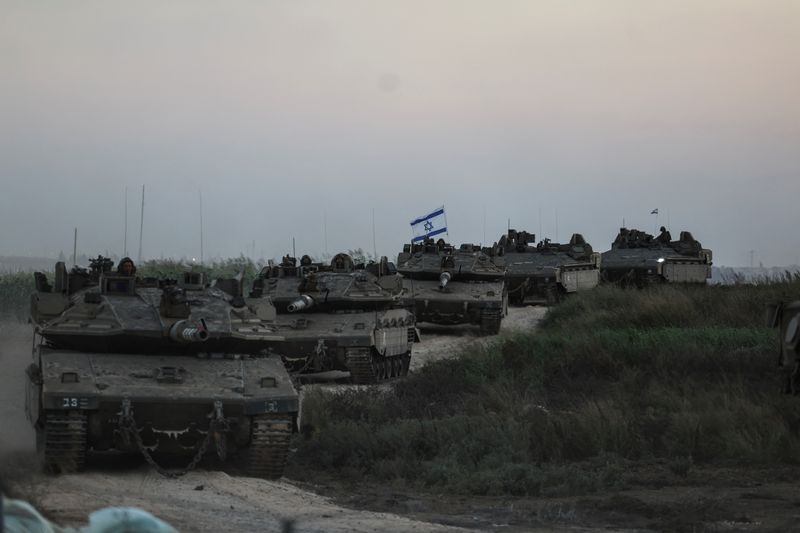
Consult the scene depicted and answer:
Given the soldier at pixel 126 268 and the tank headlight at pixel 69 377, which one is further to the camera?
the soldier at pixel 126 268

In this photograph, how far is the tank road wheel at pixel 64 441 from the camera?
39.4 ft

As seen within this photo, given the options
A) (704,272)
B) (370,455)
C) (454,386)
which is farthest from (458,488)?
(704,272)

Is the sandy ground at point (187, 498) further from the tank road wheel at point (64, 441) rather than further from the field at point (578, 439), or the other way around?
the field at point (578, 439)

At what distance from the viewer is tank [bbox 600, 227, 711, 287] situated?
128 ft

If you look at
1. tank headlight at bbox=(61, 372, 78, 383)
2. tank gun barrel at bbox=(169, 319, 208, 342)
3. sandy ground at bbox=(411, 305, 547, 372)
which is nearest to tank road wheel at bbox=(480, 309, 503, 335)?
sandy ground at bbox=(411, 305, 547, 372)

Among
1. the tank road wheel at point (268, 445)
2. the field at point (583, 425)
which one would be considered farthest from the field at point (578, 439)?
the tank road wheel at point (268, 445)

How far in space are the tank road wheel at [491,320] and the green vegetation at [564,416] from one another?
22.7 ft

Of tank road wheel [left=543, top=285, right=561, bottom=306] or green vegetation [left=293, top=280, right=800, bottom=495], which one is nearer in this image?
green vegetation [left=293, top=280, right=800, bottom=495]

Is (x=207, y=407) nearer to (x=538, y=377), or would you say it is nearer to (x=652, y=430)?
(x=652, y=430)

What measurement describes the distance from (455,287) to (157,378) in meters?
18.7

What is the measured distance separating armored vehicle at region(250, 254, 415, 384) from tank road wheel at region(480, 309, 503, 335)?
16.7ft

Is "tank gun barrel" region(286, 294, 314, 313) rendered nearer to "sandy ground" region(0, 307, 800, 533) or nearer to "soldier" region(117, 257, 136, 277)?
"soldier" region(117, 257, 136, 277)

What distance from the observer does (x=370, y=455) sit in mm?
14312

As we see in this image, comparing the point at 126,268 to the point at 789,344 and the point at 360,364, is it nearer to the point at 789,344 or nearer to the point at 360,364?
the point at 789,344
